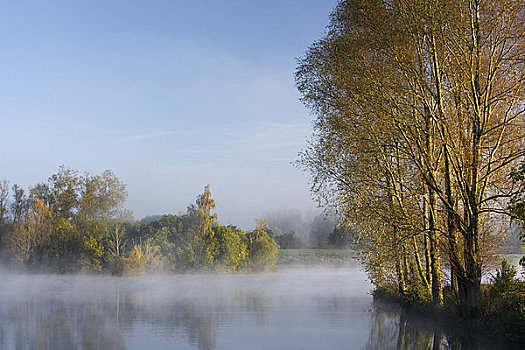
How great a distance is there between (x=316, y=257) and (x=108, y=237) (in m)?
24.8

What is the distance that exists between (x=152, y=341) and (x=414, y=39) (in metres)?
10.7

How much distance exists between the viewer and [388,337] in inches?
575

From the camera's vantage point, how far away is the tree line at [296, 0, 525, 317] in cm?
1395

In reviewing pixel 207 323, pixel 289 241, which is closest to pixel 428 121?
pixel 207 323

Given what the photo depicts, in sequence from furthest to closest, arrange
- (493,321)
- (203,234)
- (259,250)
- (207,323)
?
(259,250)
(203,234)
(207,323)
(493,321)

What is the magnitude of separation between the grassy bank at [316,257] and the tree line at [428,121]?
4262 cm

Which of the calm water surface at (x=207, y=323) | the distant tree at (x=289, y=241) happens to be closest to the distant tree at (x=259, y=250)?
the distant tree at (x=289, y=241)

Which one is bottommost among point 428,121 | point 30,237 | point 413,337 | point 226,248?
point 413,337

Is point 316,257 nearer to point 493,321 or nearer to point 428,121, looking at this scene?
point 428,121

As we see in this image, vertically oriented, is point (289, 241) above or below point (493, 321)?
above

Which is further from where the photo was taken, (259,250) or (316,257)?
(316,257)

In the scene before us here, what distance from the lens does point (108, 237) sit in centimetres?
4778

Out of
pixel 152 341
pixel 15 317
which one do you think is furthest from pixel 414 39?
pixel 15 317

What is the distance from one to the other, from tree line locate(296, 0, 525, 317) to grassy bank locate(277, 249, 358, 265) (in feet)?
140
